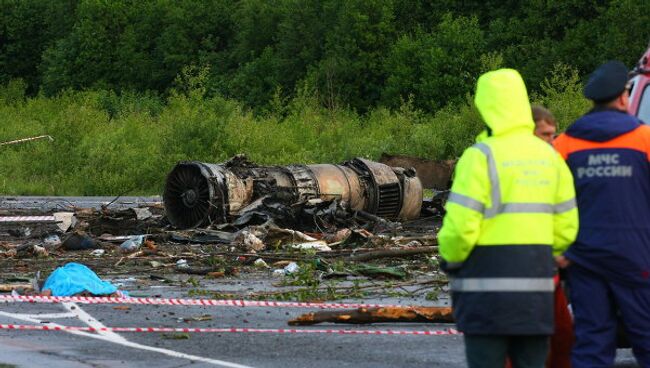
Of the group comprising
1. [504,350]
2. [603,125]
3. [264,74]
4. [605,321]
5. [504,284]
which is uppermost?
[603,125]

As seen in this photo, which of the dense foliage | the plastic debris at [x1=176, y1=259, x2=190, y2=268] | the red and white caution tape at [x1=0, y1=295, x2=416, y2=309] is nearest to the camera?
the red and white caution tape at [x1=0, y1=295, x2=416, y2=309]

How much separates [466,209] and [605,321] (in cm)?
151

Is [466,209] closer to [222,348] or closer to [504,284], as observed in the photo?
[504,284]

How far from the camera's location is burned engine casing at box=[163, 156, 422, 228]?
2059 centimetres

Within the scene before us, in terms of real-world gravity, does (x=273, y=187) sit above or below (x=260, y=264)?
above

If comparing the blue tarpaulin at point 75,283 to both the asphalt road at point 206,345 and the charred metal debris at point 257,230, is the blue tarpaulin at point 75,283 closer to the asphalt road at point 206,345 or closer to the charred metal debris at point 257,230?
the asphalt road at point 206,345

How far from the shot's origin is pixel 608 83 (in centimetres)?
731

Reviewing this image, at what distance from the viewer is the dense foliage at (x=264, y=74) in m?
39.6

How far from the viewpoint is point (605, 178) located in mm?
7137

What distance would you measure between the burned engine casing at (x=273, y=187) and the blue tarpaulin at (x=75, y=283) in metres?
7.17

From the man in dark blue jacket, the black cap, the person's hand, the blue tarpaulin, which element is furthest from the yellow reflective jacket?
the blue tarpaulin

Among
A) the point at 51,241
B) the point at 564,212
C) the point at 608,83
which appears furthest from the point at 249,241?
the point at 564,212

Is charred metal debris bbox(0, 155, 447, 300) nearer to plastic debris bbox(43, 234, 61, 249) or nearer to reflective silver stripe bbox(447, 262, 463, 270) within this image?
plastic debris bbox(43, 234, 61, 249)

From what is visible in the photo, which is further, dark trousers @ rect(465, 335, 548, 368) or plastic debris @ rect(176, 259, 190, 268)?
plastic debris @ rect(176, 259, 190, 268)
